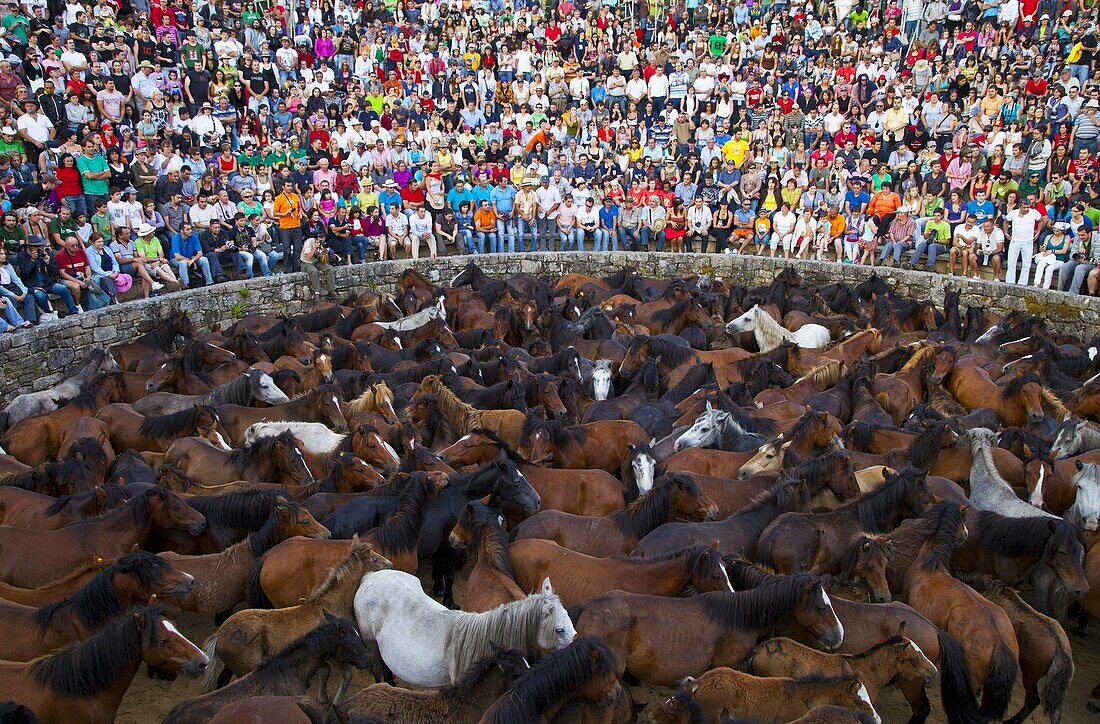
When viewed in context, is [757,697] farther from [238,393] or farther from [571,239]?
[571,239]

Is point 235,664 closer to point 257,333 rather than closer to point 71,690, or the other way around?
point 71,690

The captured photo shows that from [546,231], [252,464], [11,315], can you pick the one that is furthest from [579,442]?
[546,231]

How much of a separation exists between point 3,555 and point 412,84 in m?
16.0

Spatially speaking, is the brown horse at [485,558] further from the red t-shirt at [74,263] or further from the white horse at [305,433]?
the red t-shirt at [74,263]

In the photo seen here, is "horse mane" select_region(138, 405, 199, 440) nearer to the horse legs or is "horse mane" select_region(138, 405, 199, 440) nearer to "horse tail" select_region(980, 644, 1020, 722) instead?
the horse legs

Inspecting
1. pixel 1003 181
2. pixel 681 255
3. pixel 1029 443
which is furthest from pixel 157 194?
pixel 1003 181

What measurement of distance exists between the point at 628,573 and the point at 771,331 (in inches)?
297

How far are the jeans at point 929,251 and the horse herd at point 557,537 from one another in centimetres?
492

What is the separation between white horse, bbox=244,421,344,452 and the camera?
8.76 metres

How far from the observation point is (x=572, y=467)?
8.49 m

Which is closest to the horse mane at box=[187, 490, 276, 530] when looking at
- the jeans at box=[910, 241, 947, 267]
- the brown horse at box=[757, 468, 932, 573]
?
the brown horse at box=[757, 468, 932, 573]

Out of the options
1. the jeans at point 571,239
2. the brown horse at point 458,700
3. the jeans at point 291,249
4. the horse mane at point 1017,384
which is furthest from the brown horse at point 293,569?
the jeans at point 571,239

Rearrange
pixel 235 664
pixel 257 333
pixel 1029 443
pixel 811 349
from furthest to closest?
pixel 257 333 < pixel 811 349 < pixel 1029 443 < pixel 235 664

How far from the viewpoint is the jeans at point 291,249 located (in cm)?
1589
